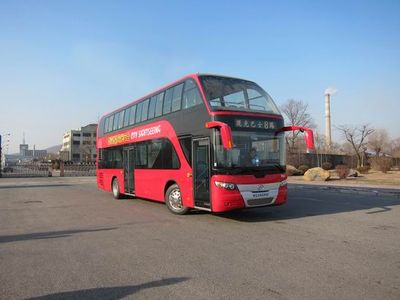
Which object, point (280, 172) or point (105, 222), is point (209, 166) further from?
point (105, 222)

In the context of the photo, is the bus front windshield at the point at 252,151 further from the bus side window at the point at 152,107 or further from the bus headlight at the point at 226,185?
the bus side window at the point at 152,107

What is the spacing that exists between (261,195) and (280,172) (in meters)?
0.94

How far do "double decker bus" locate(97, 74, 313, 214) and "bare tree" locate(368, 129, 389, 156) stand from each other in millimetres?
63179

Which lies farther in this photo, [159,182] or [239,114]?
[159,182]

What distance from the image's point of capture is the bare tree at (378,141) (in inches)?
2768

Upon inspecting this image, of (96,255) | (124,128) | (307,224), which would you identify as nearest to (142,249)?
(96,255)

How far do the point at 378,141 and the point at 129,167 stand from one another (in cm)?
6774

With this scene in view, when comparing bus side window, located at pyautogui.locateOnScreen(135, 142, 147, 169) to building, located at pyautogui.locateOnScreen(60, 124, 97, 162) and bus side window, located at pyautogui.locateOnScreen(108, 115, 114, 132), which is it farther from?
building, located at pyautogui.locateOnScreen(60, 124, 97, 162)

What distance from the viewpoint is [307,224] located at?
32.1 ft

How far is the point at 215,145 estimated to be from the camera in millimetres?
9727

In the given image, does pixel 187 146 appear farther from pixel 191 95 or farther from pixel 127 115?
pixel 127 115

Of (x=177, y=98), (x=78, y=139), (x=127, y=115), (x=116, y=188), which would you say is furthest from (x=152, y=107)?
(x=78, y=139)

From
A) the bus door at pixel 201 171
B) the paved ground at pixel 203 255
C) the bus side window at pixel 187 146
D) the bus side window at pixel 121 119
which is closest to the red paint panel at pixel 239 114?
the bus door at pixel 201 171

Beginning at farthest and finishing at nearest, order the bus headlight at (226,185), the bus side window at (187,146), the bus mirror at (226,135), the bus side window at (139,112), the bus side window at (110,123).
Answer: the bus side window at (110,123), the bus side window at (139,112), the bus side window at (187,146), the bus headlight at (226,185), the bus mirror at (226,135)
